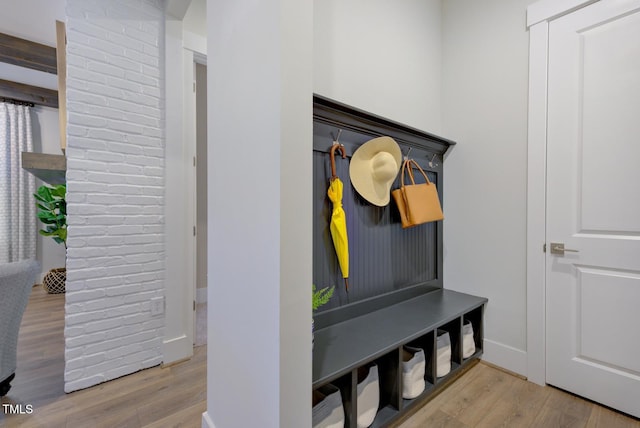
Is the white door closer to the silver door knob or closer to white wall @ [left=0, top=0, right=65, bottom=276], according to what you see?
the silver door knob

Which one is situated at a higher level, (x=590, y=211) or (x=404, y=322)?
(x=590, y=211)

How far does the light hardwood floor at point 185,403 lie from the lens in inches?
54.0

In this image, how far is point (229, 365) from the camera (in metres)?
1.08

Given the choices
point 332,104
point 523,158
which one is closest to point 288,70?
point 332,104

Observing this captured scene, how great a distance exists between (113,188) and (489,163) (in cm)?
249

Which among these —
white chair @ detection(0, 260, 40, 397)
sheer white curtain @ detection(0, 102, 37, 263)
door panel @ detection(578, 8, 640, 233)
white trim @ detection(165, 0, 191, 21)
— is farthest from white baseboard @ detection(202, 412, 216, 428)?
sheer white curtain @ detection(0, 102, 37, 263)

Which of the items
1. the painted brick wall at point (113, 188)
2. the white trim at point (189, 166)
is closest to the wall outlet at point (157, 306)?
the painted brick wall at point (113, 188)

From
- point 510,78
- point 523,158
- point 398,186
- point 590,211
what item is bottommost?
point 590,211

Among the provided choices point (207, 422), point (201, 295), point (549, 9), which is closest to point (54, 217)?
point (201, 295)

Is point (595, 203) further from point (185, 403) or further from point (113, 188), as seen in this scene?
point (113, 188)

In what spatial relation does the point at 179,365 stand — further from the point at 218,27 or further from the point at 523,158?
the point at 523,158

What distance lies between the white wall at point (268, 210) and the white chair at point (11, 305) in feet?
3.97

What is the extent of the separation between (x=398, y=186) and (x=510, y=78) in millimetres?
1036

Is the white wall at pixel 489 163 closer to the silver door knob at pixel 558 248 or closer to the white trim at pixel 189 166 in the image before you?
the silver door knob at pixel 558 248
